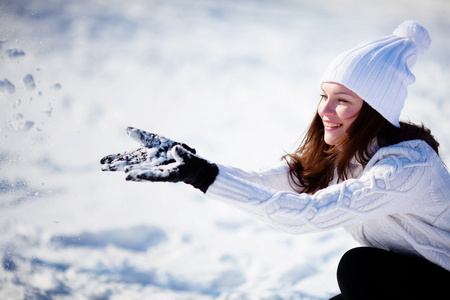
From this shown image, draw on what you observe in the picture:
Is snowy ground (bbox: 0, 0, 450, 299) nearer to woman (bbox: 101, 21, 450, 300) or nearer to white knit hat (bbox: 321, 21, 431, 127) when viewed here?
woman (bbox: 101, 21, 450, 300)

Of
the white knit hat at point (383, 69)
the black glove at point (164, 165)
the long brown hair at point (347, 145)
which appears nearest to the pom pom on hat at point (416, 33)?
the white knit hat at point (383, 69)

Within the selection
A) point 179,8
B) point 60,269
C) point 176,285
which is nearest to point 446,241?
point 176,285

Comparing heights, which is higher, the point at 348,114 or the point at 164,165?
the point at 348,114

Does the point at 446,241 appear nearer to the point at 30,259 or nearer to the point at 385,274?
the point at 385,274

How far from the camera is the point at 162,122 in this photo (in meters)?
4.77

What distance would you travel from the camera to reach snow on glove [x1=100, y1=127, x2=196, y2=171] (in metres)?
1.20

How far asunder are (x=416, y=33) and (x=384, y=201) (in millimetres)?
591

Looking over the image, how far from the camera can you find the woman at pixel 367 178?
45.8 inches

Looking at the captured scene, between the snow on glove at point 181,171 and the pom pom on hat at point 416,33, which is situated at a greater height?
the pom pom on hat at point 416,33

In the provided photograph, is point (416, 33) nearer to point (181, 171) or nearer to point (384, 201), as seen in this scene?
point (384, 201)

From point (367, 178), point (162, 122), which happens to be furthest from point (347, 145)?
point (162, 122)

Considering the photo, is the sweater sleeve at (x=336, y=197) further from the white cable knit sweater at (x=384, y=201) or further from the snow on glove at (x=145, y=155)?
the snow on glove at (x=145, y=155)

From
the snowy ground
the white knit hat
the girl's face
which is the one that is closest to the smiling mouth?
the girl's face

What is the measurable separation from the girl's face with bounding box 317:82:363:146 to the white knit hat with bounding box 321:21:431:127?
0.03 meters
